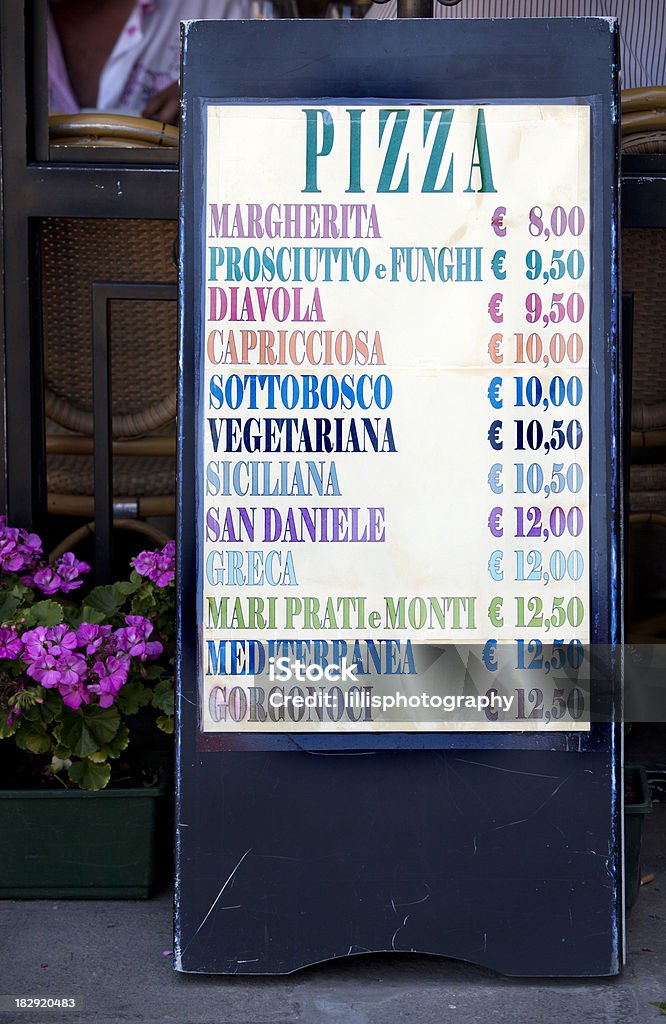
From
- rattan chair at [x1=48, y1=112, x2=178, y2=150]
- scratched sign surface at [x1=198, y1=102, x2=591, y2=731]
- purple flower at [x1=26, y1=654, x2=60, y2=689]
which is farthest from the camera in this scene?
rattan chair at [x1=48, y1=112, x2=178, y2=150]

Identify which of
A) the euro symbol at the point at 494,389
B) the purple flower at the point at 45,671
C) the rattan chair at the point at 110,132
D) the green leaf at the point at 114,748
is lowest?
the green leaf at the point at 114,748

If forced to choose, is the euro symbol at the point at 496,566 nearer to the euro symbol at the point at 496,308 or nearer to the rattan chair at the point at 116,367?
the euro symbol at the point at 496,308

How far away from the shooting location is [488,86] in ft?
8.20

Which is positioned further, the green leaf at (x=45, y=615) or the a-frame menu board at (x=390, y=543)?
the green leaf at (x=45, y=615)

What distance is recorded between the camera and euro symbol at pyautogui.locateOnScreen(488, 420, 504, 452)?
253 cm

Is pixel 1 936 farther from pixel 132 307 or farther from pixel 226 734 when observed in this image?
pixel 132 307

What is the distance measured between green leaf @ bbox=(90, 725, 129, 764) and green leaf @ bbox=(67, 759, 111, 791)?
0.02m

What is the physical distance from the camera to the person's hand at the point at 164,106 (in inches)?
140

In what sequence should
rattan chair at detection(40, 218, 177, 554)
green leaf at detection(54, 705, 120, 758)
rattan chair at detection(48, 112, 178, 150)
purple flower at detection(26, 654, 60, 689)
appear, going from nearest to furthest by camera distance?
purple flower at detection(26, 654, 60, 689) → green leaf at detection(54, 705, 120, 758) → rattan chair at detection(48, 112, 178, 150) → rattan chair at detection(40, 218, 177, 554)

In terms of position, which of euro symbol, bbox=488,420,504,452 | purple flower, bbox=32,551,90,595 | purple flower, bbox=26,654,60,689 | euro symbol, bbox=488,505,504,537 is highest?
euro symbol, bbox=488,420,504,452

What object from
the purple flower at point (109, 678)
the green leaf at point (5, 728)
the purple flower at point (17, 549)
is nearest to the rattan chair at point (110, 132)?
the purple flower at point (17, 549)

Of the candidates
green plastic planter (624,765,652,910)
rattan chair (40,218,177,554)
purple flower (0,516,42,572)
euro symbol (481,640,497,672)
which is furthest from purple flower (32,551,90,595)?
green plastic planter (624,765,652,910)

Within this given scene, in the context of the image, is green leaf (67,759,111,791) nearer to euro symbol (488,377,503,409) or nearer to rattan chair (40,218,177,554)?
rattan chair (40,218,177,554)

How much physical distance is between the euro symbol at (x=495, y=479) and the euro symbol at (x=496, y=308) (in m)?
0.32
